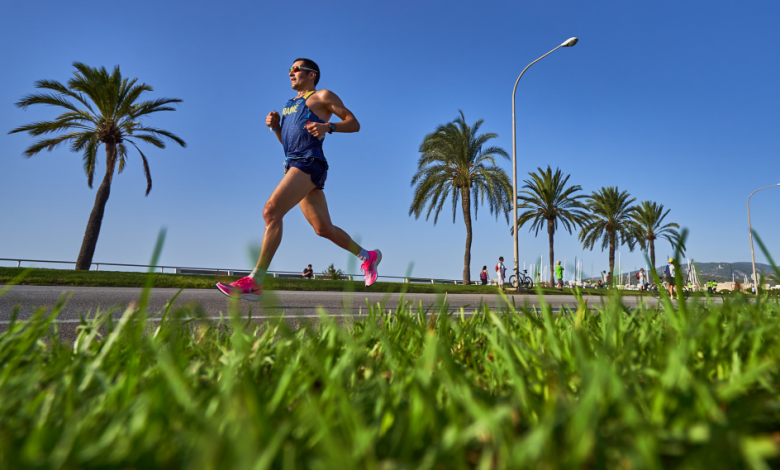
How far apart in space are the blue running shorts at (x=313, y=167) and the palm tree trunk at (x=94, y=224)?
67.6 feet

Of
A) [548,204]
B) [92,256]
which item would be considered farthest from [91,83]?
[548,204]

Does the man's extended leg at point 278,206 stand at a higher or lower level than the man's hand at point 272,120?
lower

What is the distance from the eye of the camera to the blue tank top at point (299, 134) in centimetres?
391

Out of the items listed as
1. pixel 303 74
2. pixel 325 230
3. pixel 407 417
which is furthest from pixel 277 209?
pixel 407 417

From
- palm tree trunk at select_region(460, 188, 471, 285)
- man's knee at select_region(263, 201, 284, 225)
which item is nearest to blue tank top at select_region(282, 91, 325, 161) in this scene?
man's knee at select_region(263, 201, 284, 225)

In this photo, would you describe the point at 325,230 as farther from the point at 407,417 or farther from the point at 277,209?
the point at 407,417

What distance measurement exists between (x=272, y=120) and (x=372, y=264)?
6.08 ft

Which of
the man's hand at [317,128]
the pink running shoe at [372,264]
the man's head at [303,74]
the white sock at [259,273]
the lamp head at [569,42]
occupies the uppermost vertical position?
the lamp head at [569,42]

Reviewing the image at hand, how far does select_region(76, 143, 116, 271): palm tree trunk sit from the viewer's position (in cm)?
2005

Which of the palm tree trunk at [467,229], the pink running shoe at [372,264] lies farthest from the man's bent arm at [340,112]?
the palm tree trunk at [467,229]

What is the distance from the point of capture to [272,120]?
14.7ft

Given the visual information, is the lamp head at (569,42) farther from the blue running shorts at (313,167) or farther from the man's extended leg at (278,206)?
the man's extended leg at (278,206)

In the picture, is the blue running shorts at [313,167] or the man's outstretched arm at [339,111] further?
the man's outstretched arm at [339,111]

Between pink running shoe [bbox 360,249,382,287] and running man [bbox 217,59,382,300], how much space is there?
2.01ft
